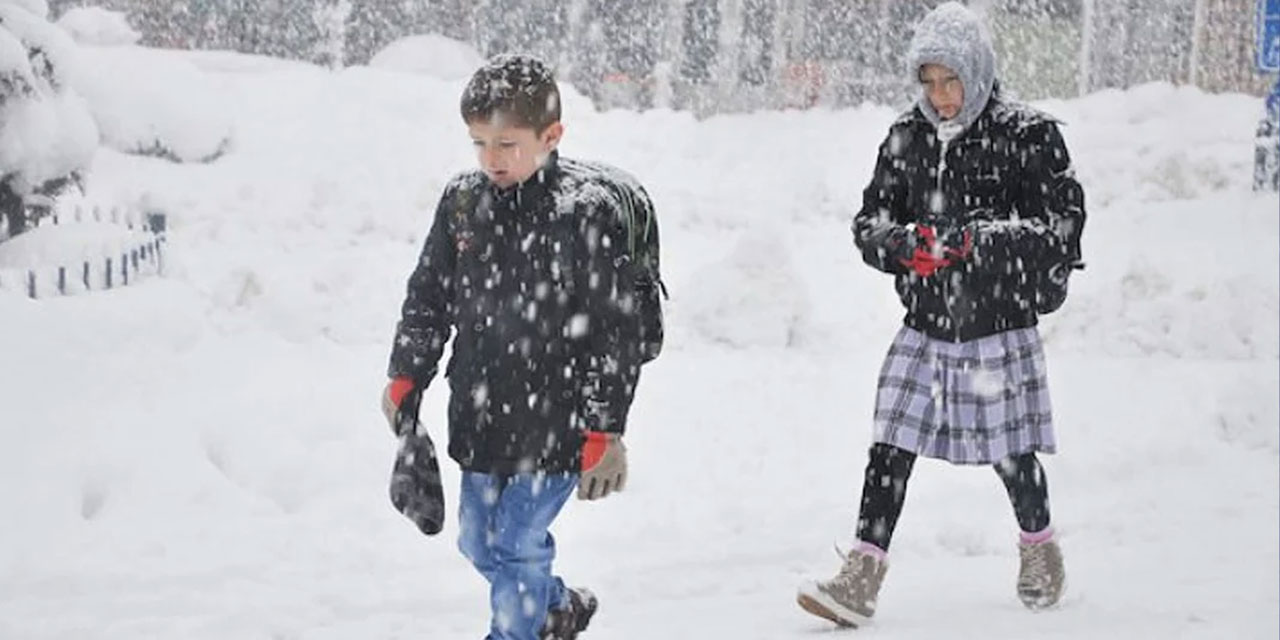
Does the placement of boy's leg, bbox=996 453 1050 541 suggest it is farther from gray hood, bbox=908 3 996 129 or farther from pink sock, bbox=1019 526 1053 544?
gray hood, bbox=908 3 996 129

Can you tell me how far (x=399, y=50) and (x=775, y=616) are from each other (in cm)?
1943

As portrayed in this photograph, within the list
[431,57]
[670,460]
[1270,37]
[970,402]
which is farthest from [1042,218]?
[431,57]

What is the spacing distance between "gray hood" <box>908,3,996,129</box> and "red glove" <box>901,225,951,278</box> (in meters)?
0.33

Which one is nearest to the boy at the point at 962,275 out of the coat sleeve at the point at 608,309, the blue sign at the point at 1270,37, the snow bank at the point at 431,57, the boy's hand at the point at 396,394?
the coat sleeve at the point at 608,309

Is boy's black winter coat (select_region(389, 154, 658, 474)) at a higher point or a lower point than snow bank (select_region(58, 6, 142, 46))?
lower

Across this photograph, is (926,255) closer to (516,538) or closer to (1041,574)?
(1041,574)

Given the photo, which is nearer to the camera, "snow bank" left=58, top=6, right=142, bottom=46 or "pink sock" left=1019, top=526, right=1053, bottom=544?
"pink sock" left=1019, top=526, right=1053, bottom=544

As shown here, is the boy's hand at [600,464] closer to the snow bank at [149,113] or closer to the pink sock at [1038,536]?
the pink sock at [1038,536]

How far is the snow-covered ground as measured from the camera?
502cm

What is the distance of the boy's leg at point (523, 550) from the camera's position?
373 centimetres

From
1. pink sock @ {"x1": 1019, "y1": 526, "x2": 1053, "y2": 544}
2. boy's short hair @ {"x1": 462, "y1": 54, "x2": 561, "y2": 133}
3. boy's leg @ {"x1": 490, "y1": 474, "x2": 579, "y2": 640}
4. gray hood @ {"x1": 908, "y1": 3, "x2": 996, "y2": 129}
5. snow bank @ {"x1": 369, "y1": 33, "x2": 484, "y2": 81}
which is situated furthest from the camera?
snow bank @ {"x1": 369, "y1": 33, "x2": 484, "y2": 81}

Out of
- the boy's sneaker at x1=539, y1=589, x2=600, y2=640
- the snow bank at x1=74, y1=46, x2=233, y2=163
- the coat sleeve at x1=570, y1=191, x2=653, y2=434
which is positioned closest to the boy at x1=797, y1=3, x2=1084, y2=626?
the boy's sneaker at x1=539, y1=589, x2=600, y2=640

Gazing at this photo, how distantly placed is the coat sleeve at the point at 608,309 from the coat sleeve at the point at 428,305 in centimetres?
37

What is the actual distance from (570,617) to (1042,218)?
172 cm
